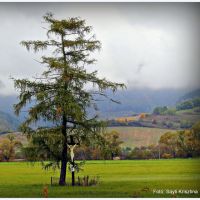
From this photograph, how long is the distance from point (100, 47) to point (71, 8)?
1666 millimetres

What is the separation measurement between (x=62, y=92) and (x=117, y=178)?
4.00 m

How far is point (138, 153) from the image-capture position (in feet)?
85.0

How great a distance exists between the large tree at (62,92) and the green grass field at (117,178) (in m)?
1.13

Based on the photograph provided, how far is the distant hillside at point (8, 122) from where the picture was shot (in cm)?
2400

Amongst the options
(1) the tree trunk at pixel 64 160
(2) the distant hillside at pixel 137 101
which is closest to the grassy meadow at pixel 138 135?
(2) the distant hillside at pixel 137 101

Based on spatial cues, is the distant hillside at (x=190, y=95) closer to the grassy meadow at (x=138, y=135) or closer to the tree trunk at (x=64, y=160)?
the grassy meadow at (x=138, y=135)

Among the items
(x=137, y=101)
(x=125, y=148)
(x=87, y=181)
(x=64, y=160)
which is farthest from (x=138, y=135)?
(x=64, y=160)

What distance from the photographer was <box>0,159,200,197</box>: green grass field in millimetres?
22891

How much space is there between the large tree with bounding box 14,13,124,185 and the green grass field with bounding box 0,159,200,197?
1.13 m

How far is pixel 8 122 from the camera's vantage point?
24547 mm

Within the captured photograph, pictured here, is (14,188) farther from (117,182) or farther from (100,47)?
(100,47)

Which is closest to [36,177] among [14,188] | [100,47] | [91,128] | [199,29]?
[14,188]

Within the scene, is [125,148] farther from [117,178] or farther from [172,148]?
[172,148]

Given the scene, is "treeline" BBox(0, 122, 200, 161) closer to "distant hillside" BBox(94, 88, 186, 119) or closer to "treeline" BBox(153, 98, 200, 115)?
"treeline" BBox(153, 98, 200, 115)
